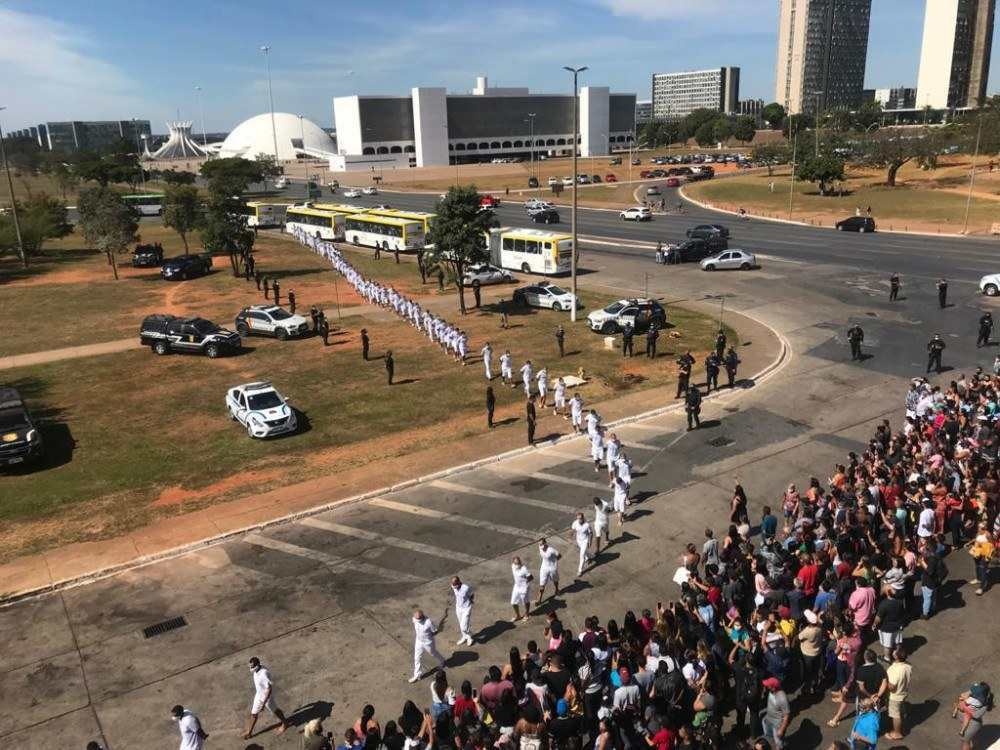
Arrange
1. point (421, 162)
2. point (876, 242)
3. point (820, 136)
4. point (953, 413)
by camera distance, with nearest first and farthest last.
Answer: point (953, 413) → point (876, 242) → point (820, 136) → point (421, 162)

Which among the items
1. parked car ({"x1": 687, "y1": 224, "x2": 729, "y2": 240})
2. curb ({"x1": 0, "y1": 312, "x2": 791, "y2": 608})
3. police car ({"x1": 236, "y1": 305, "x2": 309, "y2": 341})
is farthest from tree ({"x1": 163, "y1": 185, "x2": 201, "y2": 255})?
curb ({"x1": 0, "y1": 312, "x2": 791, "y2": 608})

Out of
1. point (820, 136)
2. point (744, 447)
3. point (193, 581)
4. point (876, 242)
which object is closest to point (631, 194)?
point (820, 136)

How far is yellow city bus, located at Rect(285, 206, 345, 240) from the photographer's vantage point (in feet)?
208

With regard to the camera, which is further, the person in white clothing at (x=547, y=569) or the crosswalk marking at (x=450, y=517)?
the crosswalk marking at (x=450, y=517)

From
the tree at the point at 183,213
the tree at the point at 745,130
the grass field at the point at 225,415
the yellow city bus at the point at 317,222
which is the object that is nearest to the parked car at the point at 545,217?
the yellow city bus at the point at 317,222

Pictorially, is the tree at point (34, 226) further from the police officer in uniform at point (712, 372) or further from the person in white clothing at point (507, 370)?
the police officer in uniform at point (712, 372)

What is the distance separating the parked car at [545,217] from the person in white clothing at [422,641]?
6094 centimetres

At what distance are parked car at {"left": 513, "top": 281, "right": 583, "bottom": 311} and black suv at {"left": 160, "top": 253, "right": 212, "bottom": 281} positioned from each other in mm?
25254

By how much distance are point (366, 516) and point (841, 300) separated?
29323 mm

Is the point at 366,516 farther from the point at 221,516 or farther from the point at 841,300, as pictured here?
the point at 841,300

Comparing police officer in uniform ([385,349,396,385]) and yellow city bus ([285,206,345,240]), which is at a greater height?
yellow city bus ([285,206,345,240])

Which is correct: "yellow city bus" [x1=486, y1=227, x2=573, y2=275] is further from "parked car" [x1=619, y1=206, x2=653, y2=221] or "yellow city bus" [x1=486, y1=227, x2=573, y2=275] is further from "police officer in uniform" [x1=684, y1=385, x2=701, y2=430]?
"police officer in uniform" [x1=684, y1=385, x2=701, y2=430]

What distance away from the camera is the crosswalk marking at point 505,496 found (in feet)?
56.1

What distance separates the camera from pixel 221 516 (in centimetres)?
1753
